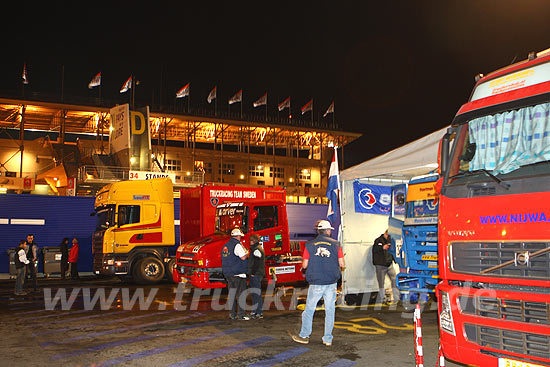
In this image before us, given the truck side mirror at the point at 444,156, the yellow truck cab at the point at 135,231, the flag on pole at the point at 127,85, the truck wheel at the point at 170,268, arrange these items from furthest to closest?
the flag on pole at the point at 127,85, the truck wheel at the point at 170,268, the yellow truck cab at the point at 135,231, the truck side mirror at the point at 444,156

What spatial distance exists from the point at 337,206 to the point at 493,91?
6.28m

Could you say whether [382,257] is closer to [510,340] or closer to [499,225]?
[499,225]

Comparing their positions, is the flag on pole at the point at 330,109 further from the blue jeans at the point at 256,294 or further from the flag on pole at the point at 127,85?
the blue jeans at the point at 256,294

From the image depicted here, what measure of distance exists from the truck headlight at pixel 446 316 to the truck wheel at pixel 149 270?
13.9 metres

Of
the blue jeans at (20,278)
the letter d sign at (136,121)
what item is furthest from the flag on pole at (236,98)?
the blue jeans at (20,278)

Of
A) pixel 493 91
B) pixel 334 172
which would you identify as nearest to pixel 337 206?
pixel 334 172

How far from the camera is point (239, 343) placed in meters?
8.20

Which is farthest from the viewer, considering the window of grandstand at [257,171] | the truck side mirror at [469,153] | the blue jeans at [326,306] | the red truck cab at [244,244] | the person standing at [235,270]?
the window of grandstand at [257,171]

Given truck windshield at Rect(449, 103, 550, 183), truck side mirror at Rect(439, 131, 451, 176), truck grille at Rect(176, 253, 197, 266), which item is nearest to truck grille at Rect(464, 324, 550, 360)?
truck windshield at Rect(449, 103, 550, 183)

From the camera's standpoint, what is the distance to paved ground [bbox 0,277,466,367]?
23.6 feet

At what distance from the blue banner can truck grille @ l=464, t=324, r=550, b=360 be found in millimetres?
7364

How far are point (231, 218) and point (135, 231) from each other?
4431mm

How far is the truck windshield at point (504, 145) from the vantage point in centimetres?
533

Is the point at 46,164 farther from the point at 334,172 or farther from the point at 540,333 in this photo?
the point at 540,333
